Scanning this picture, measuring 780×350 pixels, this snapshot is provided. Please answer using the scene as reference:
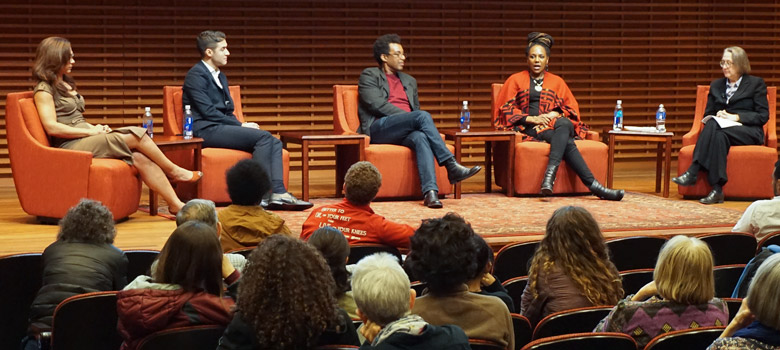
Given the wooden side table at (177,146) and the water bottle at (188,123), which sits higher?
the water bottle at (188,123)

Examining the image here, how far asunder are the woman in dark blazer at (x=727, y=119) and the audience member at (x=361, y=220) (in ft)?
11.6

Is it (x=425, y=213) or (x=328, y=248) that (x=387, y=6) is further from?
(x=328, y=248)

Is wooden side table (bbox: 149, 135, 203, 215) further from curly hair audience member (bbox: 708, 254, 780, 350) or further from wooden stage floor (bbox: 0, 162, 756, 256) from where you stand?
curly hair audience member (bbox: 708, 254, 780, 350)

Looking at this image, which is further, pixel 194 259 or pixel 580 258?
pixel 580 258

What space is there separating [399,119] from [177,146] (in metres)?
1.62

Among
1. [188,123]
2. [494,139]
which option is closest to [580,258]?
[494,139]

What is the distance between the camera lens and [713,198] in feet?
22.5

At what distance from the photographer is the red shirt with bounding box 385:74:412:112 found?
7.15 metres

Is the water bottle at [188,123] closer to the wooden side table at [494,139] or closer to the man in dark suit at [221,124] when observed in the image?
the man in dark suit at [221,124]

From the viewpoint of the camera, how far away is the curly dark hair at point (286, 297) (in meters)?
2.31

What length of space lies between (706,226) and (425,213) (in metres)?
1.76

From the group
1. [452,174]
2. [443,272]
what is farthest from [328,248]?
[452,174]

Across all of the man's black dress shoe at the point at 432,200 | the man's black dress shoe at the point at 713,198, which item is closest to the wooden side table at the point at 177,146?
the man's black dress shoe at the point at 432,200

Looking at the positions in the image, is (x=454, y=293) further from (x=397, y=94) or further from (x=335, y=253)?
(x=397, y=94)
